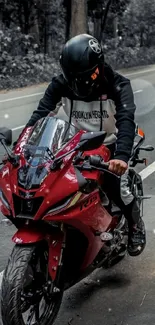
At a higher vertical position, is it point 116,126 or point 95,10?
point 116,126

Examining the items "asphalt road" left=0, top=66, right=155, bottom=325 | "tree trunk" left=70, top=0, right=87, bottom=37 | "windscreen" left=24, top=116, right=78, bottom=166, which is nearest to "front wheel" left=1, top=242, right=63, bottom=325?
"asphalt road" left=0, top=66, right=155, bottom=325

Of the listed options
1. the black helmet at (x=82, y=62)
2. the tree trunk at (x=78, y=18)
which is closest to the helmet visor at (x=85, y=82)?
the black helmet at (x=82, y=62)

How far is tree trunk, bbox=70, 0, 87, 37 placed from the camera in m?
27.6

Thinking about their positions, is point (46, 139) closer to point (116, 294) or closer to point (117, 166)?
point (117, 166)

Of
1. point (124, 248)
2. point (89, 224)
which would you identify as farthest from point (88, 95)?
point (124, 248)

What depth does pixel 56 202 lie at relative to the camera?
136 inches

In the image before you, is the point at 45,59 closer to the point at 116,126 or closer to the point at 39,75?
the point at 39,75

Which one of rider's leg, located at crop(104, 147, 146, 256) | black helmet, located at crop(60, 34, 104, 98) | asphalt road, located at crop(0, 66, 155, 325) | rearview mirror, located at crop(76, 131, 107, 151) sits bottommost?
asphalt road, located at crop(0, 66, 155, 325)

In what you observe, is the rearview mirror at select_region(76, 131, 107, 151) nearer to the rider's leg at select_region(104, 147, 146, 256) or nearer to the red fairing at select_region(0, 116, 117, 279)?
the red fairing at select_region(0, 116, 117, 279)

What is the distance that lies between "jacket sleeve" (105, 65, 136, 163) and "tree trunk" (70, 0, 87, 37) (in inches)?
933

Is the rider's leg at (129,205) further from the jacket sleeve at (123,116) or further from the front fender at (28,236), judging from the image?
the front fender at (28,236)

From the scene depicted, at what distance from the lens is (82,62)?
3.91 m

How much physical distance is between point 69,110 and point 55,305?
4.82ft

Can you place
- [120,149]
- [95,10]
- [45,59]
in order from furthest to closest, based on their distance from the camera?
1. [95,10]
2. [45,59]
3. [120,149]
